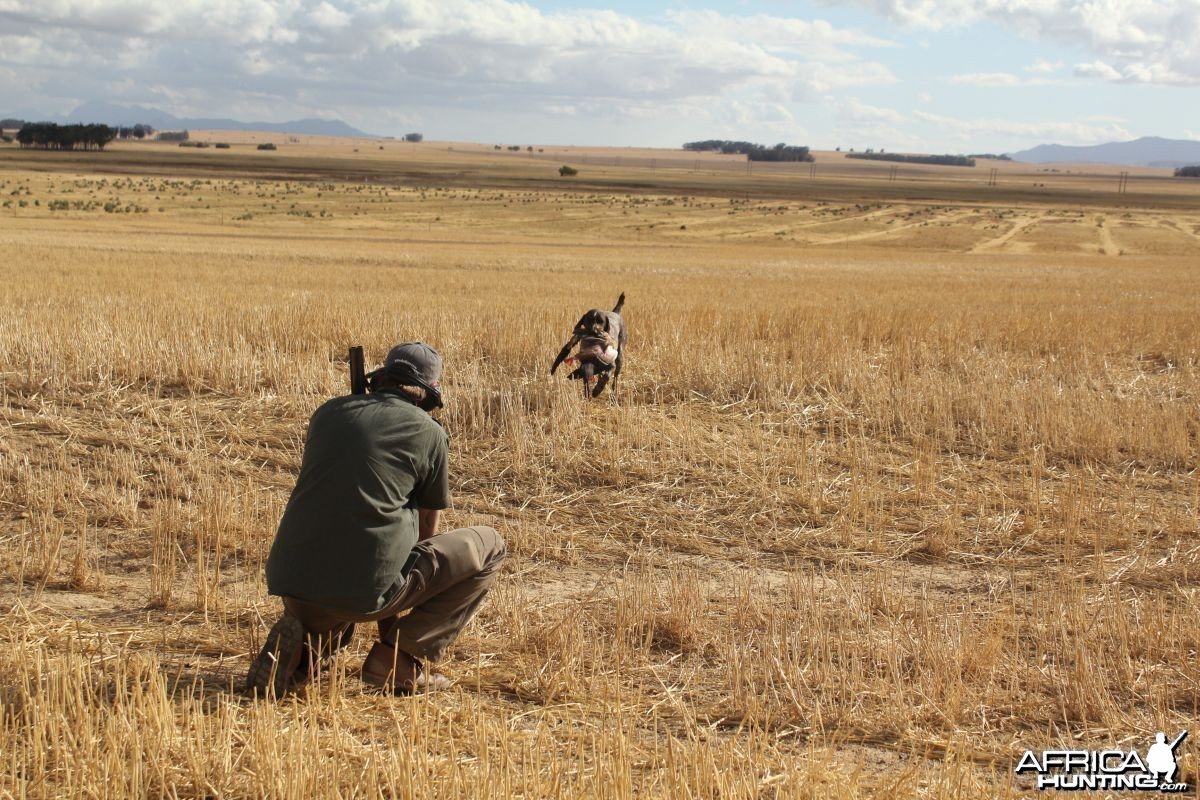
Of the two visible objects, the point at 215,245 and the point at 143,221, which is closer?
the point at 215,245

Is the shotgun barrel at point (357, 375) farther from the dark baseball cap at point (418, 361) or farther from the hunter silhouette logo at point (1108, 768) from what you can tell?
the hunter silhouette logo at point (1108, 768)

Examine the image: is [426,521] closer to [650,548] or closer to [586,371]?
[650,548]

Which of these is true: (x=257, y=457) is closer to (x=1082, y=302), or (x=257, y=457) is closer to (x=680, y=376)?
(x=680, y=376)

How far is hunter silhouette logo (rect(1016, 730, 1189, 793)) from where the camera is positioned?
12.8 ft

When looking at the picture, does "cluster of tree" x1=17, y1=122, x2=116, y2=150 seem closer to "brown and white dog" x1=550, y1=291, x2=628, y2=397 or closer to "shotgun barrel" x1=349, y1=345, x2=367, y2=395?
"brown and white dog" x1=550, y1=291, x2=628, y2=397

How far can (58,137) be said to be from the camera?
12938cm

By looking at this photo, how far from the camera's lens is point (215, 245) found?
3581 centimetres

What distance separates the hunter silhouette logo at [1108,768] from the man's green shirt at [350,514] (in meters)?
2.57

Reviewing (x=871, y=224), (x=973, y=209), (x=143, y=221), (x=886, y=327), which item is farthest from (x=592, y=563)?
(x=973, y=209)

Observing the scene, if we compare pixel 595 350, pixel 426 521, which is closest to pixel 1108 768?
pixel 426 521

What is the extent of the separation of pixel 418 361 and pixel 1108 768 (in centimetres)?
318

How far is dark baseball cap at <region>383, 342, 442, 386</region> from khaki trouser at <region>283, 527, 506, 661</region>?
684mm

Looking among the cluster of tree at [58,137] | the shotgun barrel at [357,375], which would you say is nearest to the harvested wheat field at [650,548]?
the shotgun barrel at [357,375]

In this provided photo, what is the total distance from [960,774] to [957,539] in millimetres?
3692
